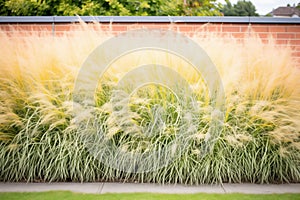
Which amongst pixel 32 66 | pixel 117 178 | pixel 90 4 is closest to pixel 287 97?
pixel 117 178

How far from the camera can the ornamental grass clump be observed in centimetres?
387

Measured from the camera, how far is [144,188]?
373 centimetres

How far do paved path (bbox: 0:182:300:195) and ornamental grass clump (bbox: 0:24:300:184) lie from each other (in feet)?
0.33

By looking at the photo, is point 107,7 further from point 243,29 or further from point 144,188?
point 144,188

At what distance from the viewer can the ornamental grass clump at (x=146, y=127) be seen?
3873 millimetres

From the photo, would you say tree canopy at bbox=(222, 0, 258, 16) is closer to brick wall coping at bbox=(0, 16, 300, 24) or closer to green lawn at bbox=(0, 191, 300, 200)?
brick wall coping at bbox=(0, 16, 300, 24)

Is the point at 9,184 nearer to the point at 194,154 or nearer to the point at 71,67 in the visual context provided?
the point at 71,67

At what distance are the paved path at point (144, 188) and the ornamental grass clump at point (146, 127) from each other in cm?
10

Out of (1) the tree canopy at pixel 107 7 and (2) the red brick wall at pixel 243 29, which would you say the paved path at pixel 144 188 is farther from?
(1) the tree canopy at pixel 107 7

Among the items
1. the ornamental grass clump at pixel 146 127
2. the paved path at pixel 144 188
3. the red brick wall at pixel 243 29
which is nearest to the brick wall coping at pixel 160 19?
the red brick wall at pixel 243 29

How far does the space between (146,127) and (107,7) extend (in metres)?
5.02

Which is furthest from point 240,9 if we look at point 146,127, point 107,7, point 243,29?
point 146,127

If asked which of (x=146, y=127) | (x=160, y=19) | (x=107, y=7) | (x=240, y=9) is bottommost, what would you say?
(x=146, y=127)

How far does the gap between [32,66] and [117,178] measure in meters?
1.84
